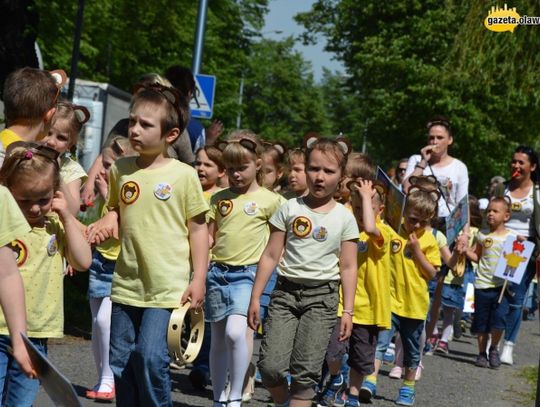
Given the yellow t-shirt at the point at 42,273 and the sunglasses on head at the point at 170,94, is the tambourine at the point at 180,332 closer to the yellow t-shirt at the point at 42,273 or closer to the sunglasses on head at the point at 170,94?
the yellow t-shirt at the point at 42,273

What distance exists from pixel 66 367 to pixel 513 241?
18.1 ft

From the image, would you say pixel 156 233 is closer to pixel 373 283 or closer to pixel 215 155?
pixel 215 155

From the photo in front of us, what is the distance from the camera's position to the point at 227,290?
7.87 metres

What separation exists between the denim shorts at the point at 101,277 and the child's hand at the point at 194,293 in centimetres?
205

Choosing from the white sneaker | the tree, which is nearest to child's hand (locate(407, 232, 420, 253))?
the white sneaker

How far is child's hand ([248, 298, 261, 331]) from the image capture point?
6.92 metres

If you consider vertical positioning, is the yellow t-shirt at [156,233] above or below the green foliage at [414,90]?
below

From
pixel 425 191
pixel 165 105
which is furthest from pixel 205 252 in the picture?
pixel 425 191

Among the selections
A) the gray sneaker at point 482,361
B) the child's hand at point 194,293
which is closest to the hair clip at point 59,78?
the child's hand at point 194,293

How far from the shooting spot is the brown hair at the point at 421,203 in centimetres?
975

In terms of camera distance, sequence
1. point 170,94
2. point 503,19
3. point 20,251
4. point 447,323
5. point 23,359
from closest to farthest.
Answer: point 23,359, point 20,251, point 170,94, point 447,323, point 503,19

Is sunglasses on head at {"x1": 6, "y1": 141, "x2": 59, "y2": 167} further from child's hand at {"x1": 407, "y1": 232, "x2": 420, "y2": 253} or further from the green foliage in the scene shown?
the green foliage

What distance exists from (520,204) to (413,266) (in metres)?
3.24

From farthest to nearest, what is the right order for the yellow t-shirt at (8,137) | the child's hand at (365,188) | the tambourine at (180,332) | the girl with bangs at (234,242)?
the child's hand at (365,188)
the girl with bangs at (234,242)
the tambourine at (180,332)
the yellow t-shirt at (8,137)
